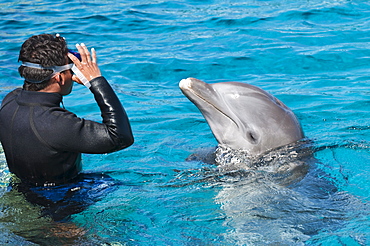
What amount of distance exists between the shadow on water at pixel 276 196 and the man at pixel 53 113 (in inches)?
51.4

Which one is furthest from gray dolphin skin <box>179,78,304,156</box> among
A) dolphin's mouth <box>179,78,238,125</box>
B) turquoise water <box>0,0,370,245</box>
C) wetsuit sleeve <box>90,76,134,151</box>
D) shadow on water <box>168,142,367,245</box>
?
wetsuit sleeve <box>90,76,134,151</box>

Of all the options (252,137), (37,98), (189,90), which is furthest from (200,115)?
(37,98)

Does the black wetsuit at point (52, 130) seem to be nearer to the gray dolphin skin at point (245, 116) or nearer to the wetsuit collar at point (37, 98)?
the wetsuit collar at point (37, 98)

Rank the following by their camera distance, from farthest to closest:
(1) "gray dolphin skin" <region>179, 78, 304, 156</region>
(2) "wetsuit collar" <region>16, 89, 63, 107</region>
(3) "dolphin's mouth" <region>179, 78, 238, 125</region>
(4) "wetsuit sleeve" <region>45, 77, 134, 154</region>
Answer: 1. (1) "gray dolphin skin" <region>179, 78, 304, 156</region>
2. (3) "dolphin's mouth" <region>179, 78, 238, 125</region>
3. (2) "wetsuit collar" <region>16, 89, 63, 107</region>
4. (4) "wetsuit sleeve" <region>45, 77, 134, 154</region>

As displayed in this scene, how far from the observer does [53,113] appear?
430 cm

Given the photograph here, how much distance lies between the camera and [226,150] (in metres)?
5.65

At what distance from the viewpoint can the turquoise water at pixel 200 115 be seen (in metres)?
4.58

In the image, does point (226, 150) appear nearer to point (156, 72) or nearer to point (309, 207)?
point (309, 207)

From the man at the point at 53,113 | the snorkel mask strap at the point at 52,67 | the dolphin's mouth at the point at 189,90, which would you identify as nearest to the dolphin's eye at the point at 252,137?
the dolphin's mouth at the point at 189,90

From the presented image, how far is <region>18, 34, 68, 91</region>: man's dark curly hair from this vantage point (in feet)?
14.2

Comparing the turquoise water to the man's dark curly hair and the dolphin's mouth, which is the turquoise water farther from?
the man's dark curly hair

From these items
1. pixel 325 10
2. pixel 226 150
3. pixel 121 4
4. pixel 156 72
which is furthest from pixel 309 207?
pixel 121 4

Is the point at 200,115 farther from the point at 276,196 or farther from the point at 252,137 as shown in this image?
the point at 276,196

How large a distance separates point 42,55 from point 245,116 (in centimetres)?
227
